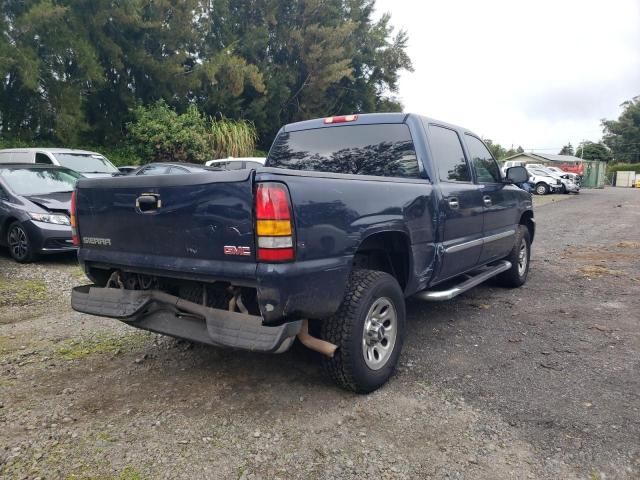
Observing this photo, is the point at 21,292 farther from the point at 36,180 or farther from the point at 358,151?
the point at 358,151

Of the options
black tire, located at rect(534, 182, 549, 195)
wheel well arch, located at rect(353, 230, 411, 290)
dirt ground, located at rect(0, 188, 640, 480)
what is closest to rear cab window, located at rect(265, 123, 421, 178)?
wheel well arch, located at rect(353, 230, 411, 290)

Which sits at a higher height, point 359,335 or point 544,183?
point 544,183

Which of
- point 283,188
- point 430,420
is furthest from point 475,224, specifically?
point 283,188

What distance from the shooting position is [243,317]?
2.87 metres

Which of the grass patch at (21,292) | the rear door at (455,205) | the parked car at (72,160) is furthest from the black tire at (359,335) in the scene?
the parked car at (72,160)

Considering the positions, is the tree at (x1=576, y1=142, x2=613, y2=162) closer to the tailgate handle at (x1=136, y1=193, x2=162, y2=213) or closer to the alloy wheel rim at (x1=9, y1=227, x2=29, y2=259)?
the alloy wheel rim at (x1=9, y1=227, x2=29, y2=259)

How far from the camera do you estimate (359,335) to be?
10.2ft

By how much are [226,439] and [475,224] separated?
10.1 feet

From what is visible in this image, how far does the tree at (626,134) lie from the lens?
230ft

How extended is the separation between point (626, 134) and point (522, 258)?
257 ft

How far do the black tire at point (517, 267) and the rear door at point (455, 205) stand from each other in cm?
132

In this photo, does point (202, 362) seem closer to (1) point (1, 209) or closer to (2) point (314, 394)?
(2) point (314, 394)

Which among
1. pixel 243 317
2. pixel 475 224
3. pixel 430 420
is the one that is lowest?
pixel 430 420

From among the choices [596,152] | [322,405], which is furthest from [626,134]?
[322,405]
